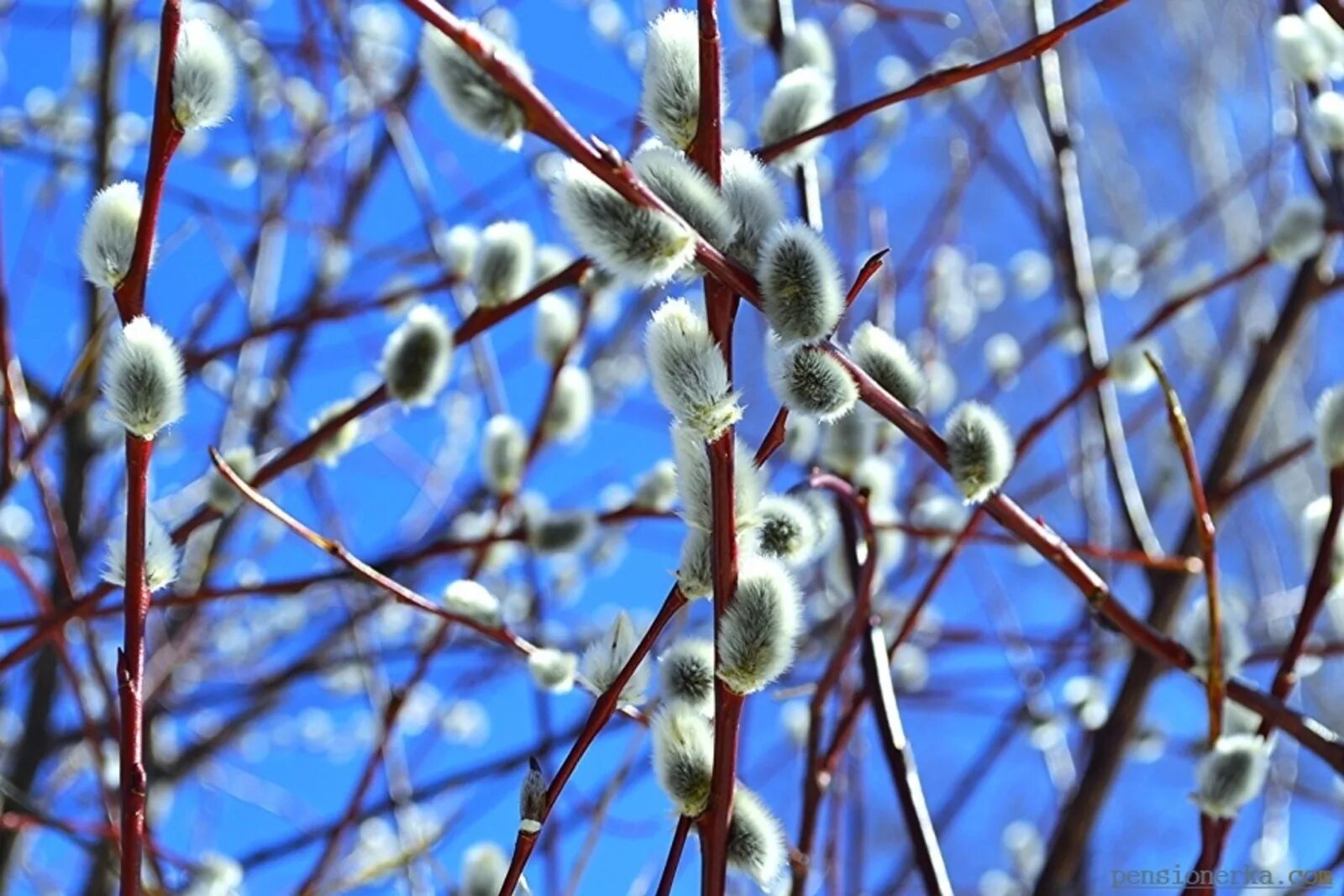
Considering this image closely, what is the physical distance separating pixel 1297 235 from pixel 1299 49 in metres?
0.21

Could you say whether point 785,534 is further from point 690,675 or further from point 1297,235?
point 1297,235

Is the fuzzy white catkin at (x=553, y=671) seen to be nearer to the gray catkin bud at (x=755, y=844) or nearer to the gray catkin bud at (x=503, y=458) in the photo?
the gray catkin bud at (x=755, y=844)

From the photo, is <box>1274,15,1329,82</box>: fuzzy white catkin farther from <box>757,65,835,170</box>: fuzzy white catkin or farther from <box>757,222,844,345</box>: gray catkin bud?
<box>757,222,844,345</box>: gray catkin bud

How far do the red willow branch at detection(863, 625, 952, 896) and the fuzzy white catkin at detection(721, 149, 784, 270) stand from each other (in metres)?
0.46

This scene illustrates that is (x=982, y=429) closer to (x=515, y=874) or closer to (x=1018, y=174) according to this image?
(x=515, y=874)

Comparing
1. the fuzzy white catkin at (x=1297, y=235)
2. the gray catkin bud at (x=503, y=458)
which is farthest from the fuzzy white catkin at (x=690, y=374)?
the fuzzy white catkin at (x=1297, y=235)

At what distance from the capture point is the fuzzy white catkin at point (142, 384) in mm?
680

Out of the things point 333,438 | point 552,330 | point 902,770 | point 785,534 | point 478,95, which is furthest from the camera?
point 552,330

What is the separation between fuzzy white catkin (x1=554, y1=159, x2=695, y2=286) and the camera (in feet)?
1.90

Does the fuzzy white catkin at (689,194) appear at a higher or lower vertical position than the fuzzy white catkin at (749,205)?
lower

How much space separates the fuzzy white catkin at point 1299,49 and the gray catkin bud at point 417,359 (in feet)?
2.28

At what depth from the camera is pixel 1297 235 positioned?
129cm

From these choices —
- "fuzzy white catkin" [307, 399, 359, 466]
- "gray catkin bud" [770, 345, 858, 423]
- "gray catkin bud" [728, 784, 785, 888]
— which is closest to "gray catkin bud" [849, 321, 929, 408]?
"gray catkin bud" [770, 345, 858, 423]

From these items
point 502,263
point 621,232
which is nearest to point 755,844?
point 621,232
